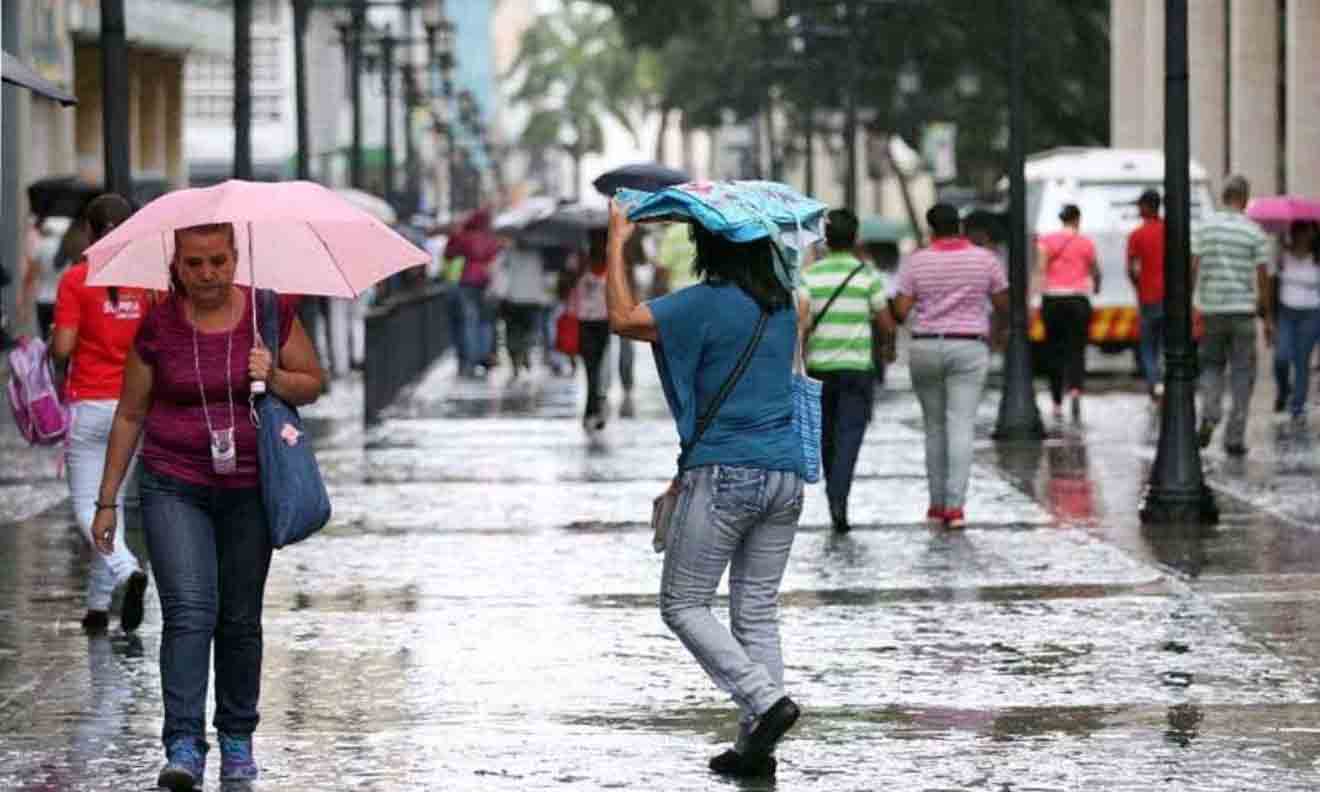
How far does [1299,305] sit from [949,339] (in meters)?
8.77

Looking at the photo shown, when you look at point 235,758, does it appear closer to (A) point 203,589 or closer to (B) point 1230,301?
(A) point 203,589

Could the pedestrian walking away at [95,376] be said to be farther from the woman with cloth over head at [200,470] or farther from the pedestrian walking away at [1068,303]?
the pedestrian walking away at [1068,303]

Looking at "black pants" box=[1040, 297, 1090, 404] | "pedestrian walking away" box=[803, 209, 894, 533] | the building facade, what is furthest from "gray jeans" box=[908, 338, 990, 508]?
the building facade

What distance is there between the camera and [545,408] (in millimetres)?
29969

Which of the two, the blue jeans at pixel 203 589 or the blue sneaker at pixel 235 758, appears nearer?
the blue jeans at pixel 203 589

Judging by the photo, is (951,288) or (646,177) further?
(951,288)

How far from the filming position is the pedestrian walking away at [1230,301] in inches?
864

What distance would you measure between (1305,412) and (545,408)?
719cm

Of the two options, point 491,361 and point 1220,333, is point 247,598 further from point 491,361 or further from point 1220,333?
point 491,361

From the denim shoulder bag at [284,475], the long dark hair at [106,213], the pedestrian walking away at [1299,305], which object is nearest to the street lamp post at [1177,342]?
the long dark hair at [106,213]

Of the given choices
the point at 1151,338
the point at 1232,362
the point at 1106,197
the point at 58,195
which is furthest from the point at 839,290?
the point at 1106,197

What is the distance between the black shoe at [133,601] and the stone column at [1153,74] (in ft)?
122

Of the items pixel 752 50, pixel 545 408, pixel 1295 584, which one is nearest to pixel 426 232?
pixel 752 50

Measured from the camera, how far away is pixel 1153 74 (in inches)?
1945
